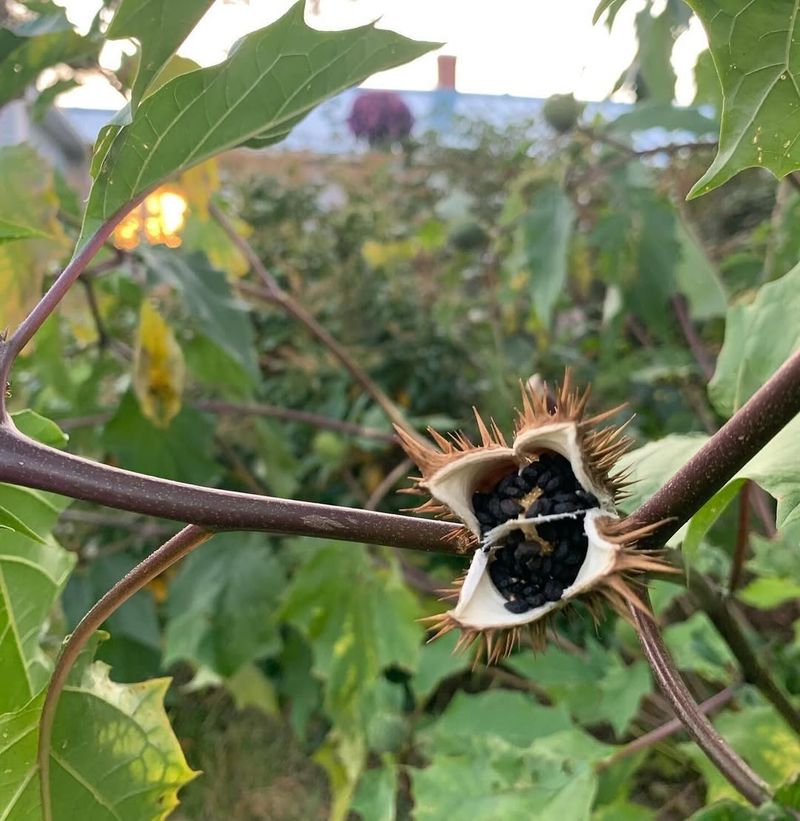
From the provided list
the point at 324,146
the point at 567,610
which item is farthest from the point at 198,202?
the point at 324,146

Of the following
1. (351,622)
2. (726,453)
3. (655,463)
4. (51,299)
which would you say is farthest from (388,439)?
(726,453)

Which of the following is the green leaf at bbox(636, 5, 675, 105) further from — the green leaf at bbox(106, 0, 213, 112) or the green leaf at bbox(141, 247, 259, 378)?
the green leaf at bbox(106, 0, 213, 112)

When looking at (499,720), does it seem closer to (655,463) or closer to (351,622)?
(351,622)

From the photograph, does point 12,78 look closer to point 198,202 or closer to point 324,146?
point 198,202

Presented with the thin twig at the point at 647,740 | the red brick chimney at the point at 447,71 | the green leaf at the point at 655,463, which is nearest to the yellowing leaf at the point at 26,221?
the green leaf at the point at 655,463

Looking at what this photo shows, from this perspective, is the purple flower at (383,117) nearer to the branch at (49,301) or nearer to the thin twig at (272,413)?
the thin twig at (272,413)

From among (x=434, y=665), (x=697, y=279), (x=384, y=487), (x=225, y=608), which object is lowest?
(x=434, y=665)
